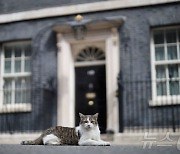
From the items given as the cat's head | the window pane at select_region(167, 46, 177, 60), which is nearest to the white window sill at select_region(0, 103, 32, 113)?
the window pane at select_region(167, 46, 177, 60)

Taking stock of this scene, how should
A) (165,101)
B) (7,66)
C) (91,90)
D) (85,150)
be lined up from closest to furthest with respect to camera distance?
(85,150), (165,101), (91,90), (7,66)

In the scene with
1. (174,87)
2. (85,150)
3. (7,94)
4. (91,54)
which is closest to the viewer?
(85,150)

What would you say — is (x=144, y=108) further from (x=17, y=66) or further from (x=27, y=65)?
(x=17, y=66)

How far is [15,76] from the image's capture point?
12.2m

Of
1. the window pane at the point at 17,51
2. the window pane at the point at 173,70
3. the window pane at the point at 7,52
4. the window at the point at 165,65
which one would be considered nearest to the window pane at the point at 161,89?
the window at the point at 165,65

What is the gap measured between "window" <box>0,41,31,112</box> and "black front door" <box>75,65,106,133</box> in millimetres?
1495

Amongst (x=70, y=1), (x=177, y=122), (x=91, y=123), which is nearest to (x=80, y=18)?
(x=70, y=1)

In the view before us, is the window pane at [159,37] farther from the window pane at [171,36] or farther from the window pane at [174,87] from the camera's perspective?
the window pane at [174,87]

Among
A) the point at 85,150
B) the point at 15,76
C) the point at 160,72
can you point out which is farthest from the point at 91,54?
the point at 85,150

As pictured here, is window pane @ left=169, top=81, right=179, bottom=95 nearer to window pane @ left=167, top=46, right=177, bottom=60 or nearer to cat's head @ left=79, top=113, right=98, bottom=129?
window pane @ left=167, top=46, right=177, bottom=60

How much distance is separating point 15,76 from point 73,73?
1.82 meters

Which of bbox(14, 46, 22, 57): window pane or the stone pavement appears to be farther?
bbox(14, 46, 22, 57): window pane

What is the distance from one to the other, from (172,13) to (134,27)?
1.11m

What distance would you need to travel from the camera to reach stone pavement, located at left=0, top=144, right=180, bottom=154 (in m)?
4.80
